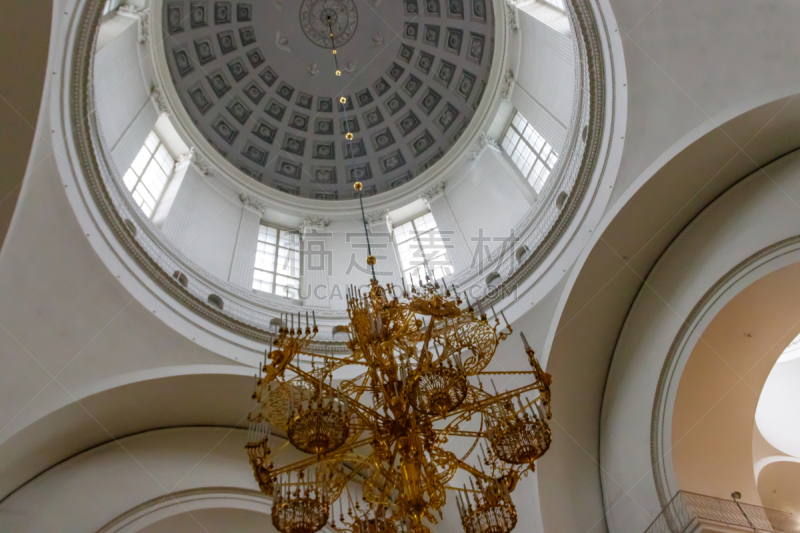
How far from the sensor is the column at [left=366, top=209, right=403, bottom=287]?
11656 mm

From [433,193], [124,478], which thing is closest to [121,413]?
[124,478]

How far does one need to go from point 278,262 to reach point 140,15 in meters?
5.33

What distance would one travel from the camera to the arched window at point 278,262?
437 inches

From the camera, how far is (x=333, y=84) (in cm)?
1515

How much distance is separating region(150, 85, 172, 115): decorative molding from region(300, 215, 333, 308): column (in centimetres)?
366

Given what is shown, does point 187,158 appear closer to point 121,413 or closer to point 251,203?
point 251,203

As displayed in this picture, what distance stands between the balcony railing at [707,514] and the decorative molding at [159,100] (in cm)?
1116

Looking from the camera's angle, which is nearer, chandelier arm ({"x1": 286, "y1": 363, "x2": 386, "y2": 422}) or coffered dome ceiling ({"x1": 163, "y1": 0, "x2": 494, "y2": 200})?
chandelier arm ({"x1": 286, "y1": 363, "x2": 386, "y2": 422})

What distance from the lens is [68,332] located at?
6.64 meters

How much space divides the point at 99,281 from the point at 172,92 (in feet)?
22.4

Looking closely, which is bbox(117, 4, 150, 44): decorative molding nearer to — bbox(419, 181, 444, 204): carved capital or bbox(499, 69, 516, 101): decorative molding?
bbox(419, 181, 444, 204): carved capital

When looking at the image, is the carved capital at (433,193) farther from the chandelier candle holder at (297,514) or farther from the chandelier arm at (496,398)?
the chandelier candle holder at (297,514)

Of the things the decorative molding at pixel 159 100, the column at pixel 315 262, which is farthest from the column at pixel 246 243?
the decorative molding at pixel 159 100

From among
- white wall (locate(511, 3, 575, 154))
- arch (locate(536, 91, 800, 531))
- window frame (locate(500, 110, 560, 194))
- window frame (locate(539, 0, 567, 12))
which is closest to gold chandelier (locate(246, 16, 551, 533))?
arch (locate(536, 91, 800, 531))
